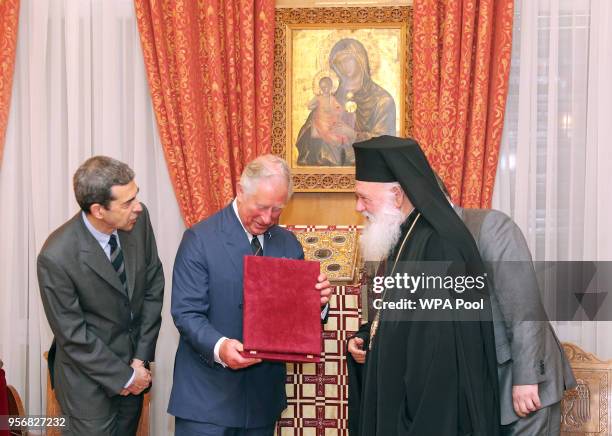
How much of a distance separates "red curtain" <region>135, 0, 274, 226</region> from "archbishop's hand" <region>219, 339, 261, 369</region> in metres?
2.20

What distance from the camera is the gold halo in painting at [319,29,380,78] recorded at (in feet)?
18.5

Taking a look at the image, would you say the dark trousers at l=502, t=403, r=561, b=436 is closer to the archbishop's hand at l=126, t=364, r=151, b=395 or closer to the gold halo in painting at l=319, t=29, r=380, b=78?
the archbishop's hand at l=126, t=364, r=151, b=395

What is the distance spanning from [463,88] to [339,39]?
0.95 meters

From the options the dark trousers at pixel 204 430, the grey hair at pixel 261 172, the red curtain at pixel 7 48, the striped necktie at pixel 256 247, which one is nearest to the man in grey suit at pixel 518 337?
the grey hair at pixel 261 172

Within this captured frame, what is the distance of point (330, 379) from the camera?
15.6 feet

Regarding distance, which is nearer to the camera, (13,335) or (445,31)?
(445,31)

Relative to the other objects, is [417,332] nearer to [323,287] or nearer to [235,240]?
[323,287]

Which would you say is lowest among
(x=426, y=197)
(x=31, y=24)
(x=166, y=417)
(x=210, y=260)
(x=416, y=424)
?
(x=166, y=417)

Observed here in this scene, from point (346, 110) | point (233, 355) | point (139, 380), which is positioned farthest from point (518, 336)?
point (346, 110)

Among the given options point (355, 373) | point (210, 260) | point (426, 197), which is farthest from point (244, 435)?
point (426, 197)

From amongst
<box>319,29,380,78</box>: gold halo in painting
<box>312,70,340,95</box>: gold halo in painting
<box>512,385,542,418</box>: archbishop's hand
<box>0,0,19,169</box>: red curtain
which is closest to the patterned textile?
<box>512,385,542,418</box>: archbishop's hand

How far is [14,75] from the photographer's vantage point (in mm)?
5777

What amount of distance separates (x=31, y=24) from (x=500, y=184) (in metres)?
3.56

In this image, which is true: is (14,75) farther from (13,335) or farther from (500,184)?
(500,184)
